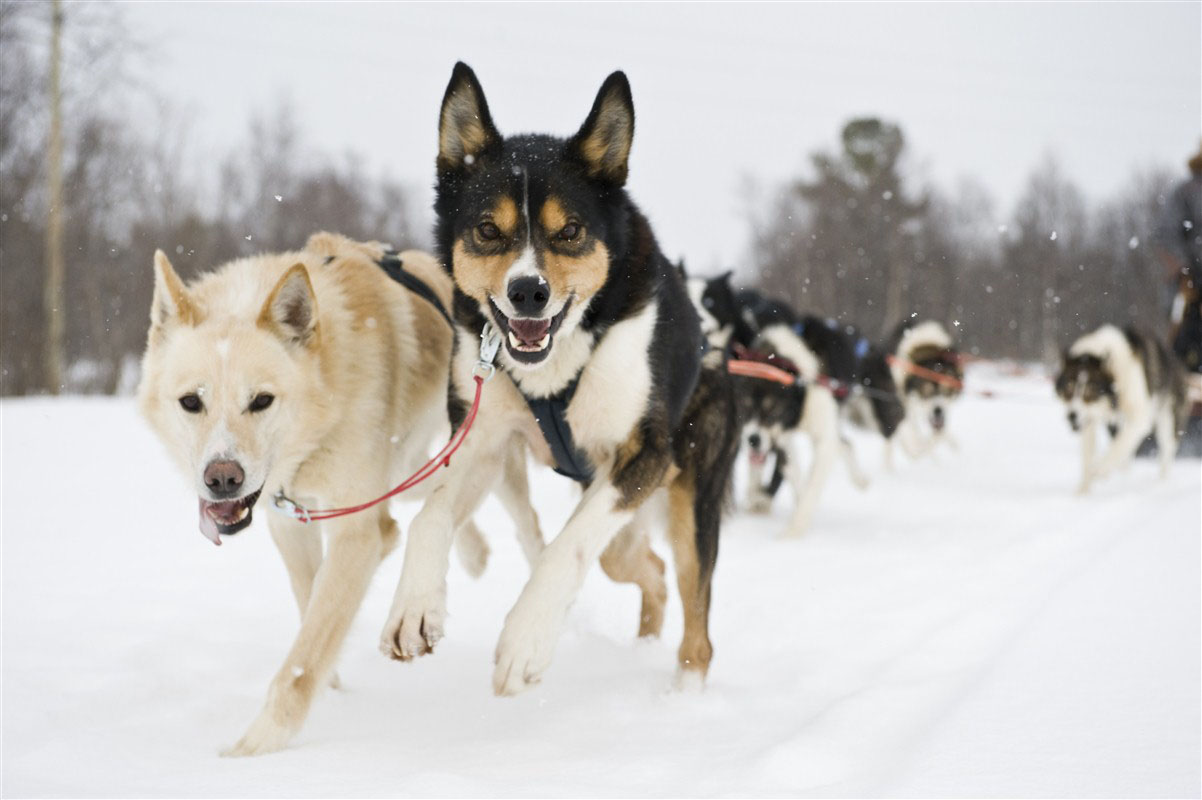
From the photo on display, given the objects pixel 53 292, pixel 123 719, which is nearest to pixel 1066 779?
pixel 123 719

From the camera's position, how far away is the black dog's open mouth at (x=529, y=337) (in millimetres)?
2709

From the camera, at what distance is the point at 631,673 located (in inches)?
145

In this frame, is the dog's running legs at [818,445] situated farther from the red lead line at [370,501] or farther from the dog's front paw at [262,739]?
the dog's front paw at [262,739]

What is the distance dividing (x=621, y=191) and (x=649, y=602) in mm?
1773

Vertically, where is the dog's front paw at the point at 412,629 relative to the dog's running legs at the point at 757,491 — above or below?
above

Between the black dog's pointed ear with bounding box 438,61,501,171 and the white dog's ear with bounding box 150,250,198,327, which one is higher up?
the black dog's pointed ear with bounding box 438,61,501,171

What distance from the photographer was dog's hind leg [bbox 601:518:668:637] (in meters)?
3.74

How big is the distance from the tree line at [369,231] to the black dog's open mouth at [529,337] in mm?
888

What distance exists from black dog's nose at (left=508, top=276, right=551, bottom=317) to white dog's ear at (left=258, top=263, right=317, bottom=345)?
80 cm

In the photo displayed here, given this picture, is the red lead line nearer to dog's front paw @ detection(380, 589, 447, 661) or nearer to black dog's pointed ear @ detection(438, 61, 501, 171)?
dog's front paw @ detection(380, 589, 447, 661)

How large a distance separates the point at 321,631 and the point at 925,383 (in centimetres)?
1055

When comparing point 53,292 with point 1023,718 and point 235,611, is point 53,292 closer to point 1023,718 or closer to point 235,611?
point 235,611

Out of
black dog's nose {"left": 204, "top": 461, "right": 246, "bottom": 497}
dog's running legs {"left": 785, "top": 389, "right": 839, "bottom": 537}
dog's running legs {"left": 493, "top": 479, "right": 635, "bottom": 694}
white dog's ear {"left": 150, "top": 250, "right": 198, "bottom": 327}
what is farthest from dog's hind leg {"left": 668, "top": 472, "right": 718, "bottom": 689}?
dog's running legs {"left": 785, "top": 389, "right": 839, "bottom": 537}

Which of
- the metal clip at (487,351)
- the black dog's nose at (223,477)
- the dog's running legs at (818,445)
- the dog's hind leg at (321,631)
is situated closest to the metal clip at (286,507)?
the dog's hind leg at (321,631)
